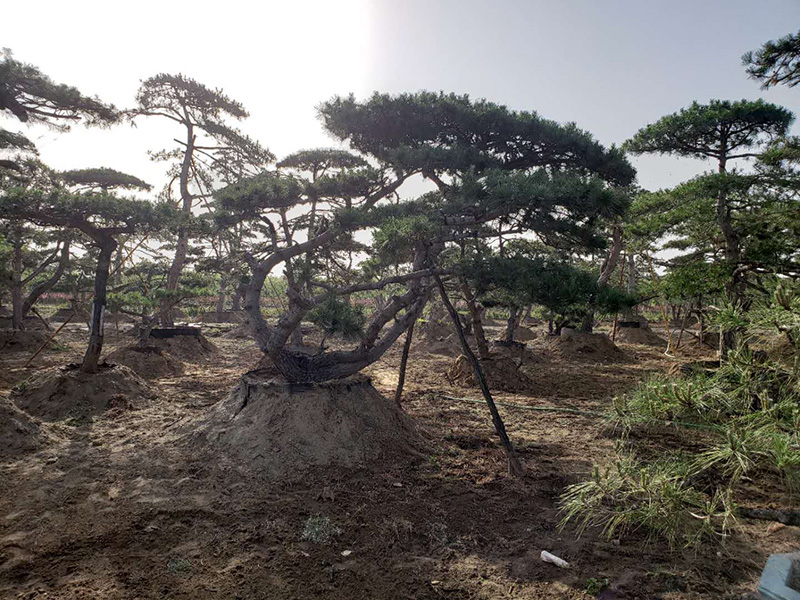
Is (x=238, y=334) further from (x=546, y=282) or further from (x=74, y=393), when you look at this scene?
(x=546, y=282)

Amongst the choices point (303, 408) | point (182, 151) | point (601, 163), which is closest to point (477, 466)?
point (303, 408)

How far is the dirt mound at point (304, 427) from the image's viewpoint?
5.23 meters

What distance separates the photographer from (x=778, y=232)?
11.4 metres

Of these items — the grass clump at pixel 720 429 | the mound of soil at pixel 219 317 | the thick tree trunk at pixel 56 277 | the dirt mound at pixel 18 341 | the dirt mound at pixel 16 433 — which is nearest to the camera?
the grass clump at pixel 720 429

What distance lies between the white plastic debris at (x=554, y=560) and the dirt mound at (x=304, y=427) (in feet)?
8.00

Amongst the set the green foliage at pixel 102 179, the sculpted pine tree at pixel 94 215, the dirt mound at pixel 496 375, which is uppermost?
the green foliage at pixel 102 179

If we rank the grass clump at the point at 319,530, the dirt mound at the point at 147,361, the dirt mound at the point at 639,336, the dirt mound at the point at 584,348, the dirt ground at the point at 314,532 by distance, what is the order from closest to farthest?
the dirt ground at the point at 314,532, the grass clump at the point at 319,530, the dirt mound at the point at 147,361, the dirt mound at the point at 584,348, the dirt mound at the point at 639,336

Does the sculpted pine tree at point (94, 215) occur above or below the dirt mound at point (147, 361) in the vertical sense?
above

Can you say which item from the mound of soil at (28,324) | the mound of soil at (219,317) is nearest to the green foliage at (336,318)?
the mound of soil at (28,324)

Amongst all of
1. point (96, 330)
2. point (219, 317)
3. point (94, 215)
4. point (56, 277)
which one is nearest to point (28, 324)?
point (56, 277)

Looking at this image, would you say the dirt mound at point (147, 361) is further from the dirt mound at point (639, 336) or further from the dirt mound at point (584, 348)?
the dirt mound at point (639, 336)

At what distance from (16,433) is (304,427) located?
3.72m

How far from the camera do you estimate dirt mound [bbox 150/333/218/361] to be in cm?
1415

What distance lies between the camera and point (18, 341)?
1331 cm
